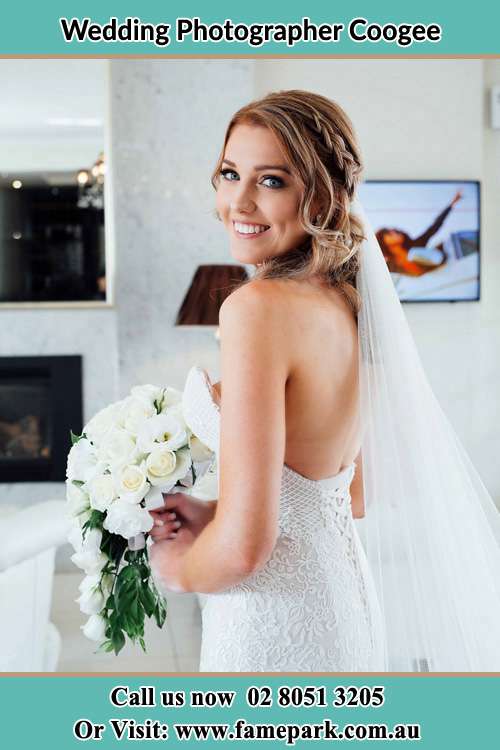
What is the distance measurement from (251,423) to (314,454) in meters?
0.20

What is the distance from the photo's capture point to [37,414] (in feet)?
17.5

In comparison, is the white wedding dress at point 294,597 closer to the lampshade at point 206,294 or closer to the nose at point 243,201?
the nose at point 243,201

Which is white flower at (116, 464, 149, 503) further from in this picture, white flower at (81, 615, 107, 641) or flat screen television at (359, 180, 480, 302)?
flat screen television at (359, 180, 480, 302)

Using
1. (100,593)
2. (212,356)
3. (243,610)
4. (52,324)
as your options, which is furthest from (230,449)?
(52,324)

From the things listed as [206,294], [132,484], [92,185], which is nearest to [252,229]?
[132,484]

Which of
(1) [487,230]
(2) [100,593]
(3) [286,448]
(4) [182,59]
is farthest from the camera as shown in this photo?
(1) [487,230]

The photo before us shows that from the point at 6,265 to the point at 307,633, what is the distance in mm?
4249

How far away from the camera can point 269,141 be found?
1.40 metres

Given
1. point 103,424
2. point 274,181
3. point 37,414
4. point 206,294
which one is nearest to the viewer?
point 274,181

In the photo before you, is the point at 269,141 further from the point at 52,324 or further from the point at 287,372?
the point at 52,324

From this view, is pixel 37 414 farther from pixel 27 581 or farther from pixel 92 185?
pixel 27 581

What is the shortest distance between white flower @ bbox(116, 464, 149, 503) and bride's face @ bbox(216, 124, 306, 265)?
43cm

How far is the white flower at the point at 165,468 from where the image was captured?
151cm

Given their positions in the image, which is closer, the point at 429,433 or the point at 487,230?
the point at 429,433
